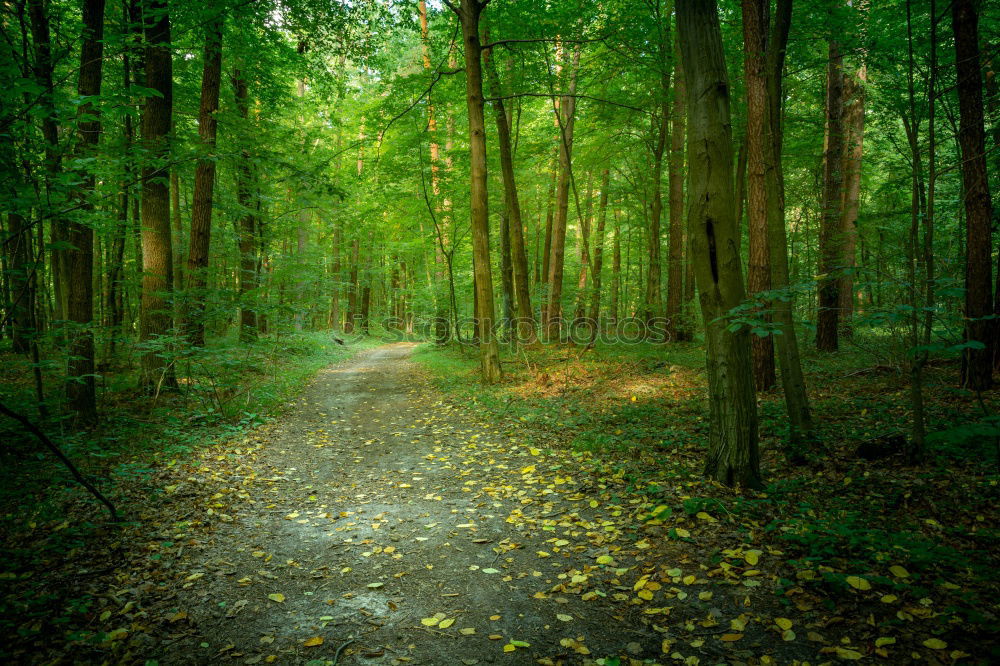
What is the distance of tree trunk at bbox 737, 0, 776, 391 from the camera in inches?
238

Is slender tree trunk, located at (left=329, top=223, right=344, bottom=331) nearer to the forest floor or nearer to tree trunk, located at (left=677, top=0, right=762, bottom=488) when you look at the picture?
the forest floor

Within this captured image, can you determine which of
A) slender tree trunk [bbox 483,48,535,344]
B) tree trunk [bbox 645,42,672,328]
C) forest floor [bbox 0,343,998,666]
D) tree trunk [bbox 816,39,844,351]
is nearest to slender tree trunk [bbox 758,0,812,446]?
forest floor [bbox 0,343,998,666]

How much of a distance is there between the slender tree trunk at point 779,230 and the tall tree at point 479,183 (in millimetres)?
6207

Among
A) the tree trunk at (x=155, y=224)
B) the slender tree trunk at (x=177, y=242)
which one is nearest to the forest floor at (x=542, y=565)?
the tree trunk at (x=155, y=224)

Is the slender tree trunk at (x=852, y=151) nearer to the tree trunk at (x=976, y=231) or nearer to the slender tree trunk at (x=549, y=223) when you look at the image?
the tree trunk at (x=976, y=231)

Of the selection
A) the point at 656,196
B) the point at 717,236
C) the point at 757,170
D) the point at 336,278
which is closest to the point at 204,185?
the point at 717,236

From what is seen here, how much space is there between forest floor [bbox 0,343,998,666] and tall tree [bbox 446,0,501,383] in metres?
4.52

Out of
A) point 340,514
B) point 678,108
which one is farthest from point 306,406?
point 678,108

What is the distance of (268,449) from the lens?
6.60 meters

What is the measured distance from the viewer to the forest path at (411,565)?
2727 millimetres

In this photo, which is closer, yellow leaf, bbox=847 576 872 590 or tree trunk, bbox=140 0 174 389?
yellow leaf, bbox=847 576 872 590

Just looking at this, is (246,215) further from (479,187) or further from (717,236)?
(717,236)

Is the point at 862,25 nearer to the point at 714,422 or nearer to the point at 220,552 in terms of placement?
the point at 714,422

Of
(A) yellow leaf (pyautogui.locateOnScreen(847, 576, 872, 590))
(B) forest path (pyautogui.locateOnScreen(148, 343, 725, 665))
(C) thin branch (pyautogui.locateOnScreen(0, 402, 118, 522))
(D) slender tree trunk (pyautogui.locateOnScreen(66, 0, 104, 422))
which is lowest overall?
(B) forest path (pyautogui.locateOnScreen(148, 343, 725, 665))
